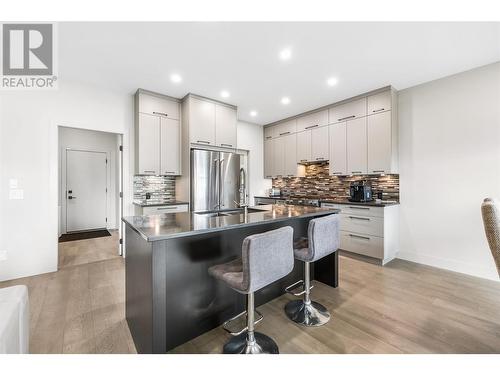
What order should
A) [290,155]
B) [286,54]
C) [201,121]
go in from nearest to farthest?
[286,54]
[201,121]
[290,155]

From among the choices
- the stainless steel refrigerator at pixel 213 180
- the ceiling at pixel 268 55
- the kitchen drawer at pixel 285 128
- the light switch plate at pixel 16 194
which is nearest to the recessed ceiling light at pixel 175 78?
the ceiling at pixel 268 55

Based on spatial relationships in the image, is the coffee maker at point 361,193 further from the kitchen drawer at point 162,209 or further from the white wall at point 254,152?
the kitchen drawer at point 162,209

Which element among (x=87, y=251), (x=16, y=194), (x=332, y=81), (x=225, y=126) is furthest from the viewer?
(x=225, y=126)

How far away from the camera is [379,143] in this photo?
11.4 feet

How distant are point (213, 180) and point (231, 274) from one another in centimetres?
256

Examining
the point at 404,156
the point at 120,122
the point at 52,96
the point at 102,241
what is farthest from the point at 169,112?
the point at 404,156

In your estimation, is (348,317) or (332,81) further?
(332,81)

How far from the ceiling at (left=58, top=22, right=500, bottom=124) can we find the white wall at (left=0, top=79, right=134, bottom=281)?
0.44 m

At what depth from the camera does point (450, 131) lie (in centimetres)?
307

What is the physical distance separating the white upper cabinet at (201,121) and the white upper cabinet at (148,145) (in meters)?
0.56

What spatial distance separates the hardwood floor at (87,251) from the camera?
3.49 metres

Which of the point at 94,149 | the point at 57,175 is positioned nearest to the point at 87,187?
the point at 94,149

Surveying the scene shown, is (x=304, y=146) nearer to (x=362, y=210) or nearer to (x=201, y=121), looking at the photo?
(x=362, y=210)
